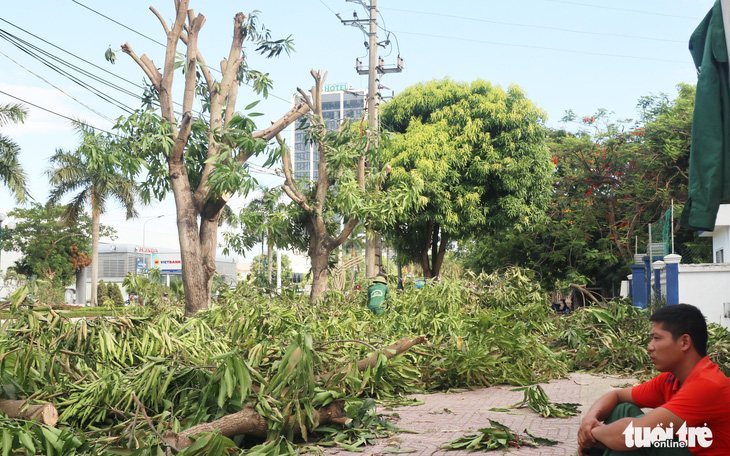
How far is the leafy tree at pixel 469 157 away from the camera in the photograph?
21.6 metres

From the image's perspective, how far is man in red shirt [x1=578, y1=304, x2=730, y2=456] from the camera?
2961 mm

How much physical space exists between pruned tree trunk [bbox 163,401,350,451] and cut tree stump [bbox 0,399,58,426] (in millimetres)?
933

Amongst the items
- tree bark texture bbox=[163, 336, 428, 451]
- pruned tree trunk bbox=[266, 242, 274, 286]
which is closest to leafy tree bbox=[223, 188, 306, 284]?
pruned tree trunk bbox=[266, 242, 274, 286]

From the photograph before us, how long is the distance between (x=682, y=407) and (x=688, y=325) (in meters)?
0.37

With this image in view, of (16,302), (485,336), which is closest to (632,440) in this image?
(16,302)

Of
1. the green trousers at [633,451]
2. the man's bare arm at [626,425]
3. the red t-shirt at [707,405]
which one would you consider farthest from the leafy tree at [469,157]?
the red t-shirt at [707,405]

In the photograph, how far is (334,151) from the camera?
45.0 ft

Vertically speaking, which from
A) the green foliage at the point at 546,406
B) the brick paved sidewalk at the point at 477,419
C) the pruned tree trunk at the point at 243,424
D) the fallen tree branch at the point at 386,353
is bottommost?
the brick paved sidewalk at the point at 477,419

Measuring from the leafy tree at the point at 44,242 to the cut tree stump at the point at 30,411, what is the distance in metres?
35.8

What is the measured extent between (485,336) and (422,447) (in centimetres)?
321

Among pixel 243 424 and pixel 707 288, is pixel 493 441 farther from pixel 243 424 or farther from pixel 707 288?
pixel 707 288

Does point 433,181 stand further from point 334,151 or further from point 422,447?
point 422,447

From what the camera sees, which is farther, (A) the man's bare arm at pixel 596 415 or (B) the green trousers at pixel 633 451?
(A) the man's bare arm at pixel 596 415

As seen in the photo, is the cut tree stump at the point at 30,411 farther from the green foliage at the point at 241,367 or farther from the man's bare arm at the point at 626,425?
the man's bare arm at the point at 626,425
